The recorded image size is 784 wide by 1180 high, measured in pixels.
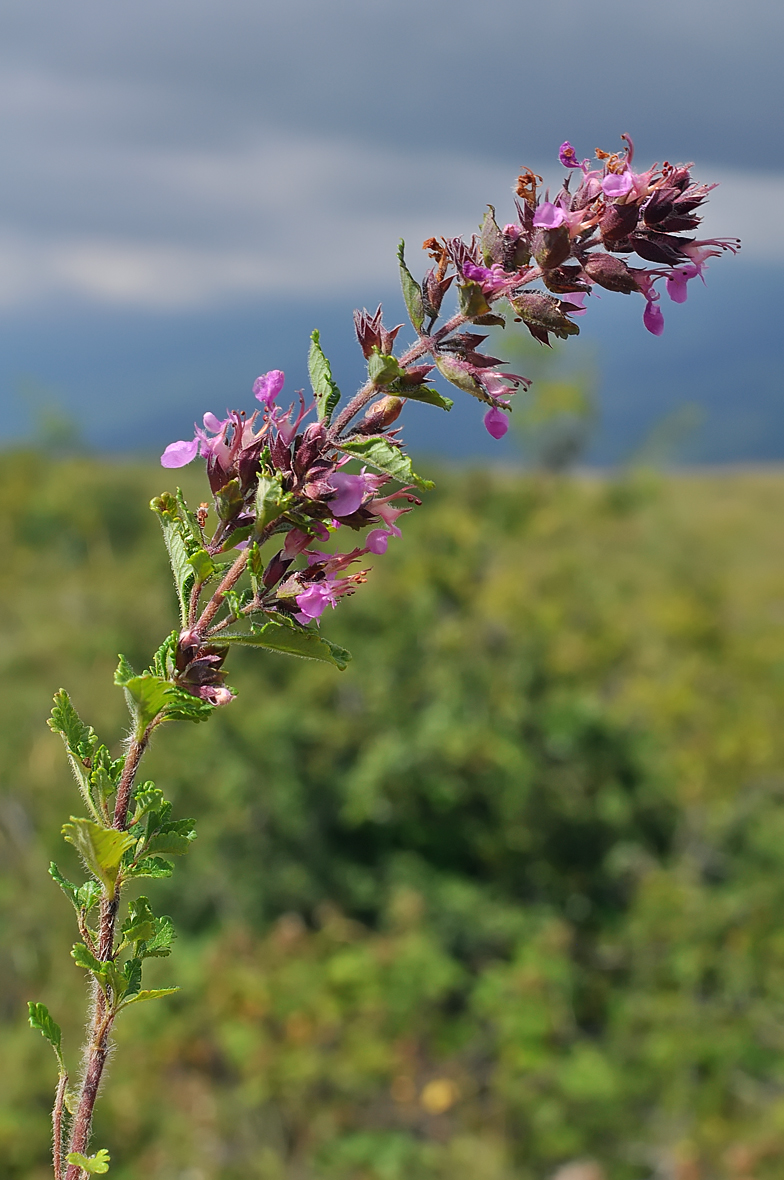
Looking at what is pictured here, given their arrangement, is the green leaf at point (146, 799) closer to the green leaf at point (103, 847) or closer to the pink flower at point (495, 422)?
the green leaf at point (103, 847)

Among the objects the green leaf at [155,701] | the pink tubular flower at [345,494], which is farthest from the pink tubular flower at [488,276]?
the green leaf at [155,701]

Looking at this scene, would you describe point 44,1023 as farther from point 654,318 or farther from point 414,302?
point 654,318

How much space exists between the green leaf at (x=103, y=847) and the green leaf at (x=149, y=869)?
30 millimetres

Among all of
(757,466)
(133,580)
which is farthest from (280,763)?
(757,466)

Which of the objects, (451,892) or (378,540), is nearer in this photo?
(378,540)

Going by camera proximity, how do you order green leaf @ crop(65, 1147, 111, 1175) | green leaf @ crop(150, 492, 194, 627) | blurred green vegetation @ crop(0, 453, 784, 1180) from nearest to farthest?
green leaf @ crop(65, 1147, 111, 1175) < green leaf @ crop(150, 492, 194, 627) < blurred green vegetation @ crop(0, 453, 784, 1180)

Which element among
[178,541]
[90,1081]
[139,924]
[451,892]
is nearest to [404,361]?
[178,541]

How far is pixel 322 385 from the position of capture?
1.24 metres

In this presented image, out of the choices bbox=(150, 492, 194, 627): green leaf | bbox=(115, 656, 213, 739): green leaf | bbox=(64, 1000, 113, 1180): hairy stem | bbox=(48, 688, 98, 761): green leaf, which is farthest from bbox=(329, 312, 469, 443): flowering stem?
bbox=(64, 1000, 113, 1180): hairy stem

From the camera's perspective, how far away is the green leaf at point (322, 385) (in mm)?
1228

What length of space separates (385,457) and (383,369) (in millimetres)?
139

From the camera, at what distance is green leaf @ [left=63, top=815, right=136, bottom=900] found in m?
1.06

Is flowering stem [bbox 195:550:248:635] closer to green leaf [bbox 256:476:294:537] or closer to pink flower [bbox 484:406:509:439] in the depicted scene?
green leaf [bbox 256:476:294:537]

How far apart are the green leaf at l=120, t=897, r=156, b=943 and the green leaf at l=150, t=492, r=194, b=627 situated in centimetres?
34
